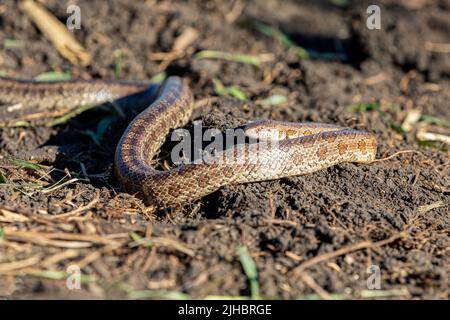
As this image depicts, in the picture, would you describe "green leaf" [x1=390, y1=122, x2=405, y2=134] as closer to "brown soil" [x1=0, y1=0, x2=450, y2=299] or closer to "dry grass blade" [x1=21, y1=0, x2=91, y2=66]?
"brown soil" [x1=0, y1=0, x2=450, y2=299]

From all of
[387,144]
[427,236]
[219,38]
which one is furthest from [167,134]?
[219,38]

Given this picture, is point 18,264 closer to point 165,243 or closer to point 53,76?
point 165,243

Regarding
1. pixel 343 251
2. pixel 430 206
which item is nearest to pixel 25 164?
pixel 343 251

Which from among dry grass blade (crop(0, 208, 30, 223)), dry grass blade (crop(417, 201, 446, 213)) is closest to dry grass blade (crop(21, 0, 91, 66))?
dry grass blade (crop(0, 208, 30, 223))

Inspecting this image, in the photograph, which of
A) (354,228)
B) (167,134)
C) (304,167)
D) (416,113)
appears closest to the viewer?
(354,228)

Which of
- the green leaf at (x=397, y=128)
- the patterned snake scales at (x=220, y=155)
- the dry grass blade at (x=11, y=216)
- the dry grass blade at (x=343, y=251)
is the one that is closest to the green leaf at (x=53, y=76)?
the patterned snake scales at (x=220, y=155)

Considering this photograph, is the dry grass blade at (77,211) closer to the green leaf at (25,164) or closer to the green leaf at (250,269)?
the green leaf at (25,164)

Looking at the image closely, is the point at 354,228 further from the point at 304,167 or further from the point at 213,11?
the point at 213,11
